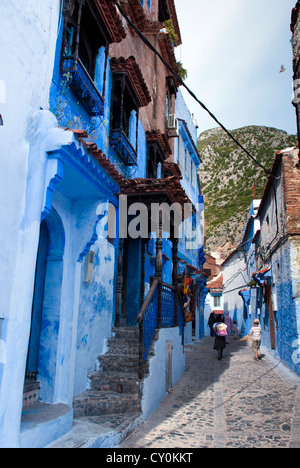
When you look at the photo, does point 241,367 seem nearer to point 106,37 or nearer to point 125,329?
point 125,329

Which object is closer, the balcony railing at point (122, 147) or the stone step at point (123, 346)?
the stone step at point (123, 346)

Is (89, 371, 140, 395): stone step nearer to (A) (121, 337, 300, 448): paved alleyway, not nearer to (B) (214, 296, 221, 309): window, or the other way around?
(A) (121, 337, 300, 448): paved alleyway

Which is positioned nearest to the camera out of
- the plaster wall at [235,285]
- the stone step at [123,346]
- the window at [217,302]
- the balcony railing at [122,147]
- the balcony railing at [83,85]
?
the balcony railing at [83,85]

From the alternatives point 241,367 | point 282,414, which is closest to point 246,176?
point 241,367

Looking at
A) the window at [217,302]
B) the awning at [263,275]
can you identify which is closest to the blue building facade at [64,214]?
the awning at [263,275]

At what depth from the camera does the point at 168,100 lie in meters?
15.3

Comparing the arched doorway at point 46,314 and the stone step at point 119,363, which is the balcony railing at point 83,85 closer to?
the arched doorway at point 46,314

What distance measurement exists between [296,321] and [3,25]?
957cm

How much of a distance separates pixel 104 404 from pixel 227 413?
2.32 metres

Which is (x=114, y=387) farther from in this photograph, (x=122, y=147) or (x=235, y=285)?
(x=235, y=285)

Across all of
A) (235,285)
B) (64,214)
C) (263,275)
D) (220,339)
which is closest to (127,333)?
(64,214)

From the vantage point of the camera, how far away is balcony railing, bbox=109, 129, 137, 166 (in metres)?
7.71

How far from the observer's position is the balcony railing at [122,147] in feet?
25.3

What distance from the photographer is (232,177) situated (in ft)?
235
